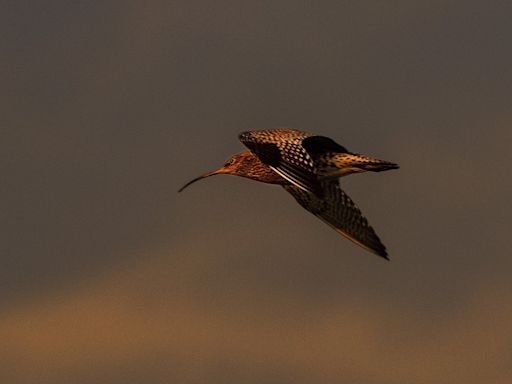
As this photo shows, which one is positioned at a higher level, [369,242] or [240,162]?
[240,162]

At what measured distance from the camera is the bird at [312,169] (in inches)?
1131

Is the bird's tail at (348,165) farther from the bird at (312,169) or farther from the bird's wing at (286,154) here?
the bird's wing at (286,154)

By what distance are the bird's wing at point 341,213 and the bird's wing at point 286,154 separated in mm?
3484

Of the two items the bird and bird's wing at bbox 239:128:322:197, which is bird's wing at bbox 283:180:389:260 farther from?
bird's wing at bbox 239:128:322:197

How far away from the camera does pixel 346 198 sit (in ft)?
112

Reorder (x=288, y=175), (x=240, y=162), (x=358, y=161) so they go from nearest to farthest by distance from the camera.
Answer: (x=288, y=175) → (x=358, y=161) → (x=240, y=162)

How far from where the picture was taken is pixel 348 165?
Result: 103ft

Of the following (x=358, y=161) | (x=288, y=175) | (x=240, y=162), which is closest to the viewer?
(x=288, y=175)

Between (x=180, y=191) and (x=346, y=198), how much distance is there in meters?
3.93

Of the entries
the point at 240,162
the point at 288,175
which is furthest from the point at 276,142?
the point at 240,162

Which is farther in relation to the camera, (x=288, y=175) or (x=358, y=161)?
(x=358, y=161)

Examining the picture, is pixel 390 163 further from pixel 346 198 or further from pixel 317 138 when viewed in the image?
pixel 346 198

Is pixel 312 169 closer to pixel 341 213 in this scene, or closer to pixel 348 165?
pixel 348 165

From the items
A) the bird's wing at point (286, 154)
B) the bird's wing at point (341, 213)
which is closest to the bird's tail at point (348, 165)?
the bird's wing at point (286, 154)
